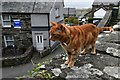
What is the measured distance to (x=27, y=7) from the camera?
13555 mm

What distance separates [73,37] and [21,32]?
43.1 feet

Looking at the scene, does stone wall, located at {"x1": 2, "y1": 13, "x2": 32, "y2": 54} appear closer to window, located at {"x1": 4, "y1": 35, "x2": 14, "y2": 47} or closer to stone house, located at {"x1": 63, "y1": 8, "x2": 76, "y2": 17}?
window, located at {"x1": 4, "y1": 35, "x2": 14, "y2": 47}

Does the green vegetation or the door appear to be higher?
the green vegetation

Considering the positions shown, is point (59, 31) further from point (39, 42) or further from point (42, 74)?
point (39, 42)

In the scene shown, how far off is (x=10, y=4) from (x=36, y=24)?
2.67 m

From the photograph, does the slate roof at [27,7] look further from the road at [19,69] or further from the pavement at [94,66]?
the pavement at [94,66]

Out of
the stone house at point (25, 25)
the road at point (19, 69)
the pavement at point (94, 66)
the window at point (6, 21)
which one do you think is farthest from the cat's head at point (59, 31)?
the window at point (6, 21)

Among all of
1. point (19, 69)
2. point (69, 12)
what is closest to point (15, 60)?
point (19, 69)

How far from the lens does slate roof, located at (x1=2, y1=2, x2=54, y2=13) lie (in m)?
13.2

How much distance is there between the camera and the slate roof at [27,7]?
Result: 1321cm

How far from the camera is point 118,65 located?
171 centimetres

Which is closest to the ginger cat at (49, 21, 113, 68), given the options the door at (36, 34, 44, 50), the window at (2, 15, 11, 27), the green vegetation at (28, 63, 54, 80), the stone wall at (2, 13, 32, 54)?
the green vegetation at (28, 63, 54, 80)

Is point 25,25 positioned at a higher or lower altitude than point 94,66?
lower

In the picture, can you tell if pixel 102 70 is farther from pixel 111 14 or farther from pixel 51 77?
pixel 111 14
